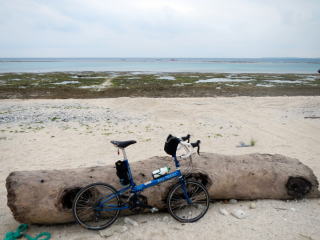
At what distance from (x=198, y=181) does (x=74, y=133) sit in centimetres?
834

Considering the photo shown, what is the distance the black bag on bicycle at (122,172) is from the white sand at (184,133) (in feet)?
3.08

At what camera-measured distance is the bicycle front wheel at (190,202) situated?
4965mm

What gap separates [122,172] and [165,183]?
1.05 metres

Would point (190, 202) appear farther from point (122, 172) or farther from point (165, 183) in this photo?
point (122, 172)

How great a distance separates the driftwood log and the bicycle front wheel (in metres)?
0.23

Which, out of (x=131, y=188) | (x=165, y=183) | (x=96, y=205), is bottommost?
(x=96, y=205)

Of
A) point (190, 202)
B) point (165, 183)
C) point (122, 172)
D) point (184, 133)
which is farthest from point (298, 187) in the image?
point (184, 133)

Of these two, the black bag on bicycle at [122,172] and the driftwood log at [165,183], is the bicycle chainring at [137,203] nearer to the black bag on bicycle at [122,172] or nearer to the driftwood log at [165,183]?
the driftwood log at [165,183]

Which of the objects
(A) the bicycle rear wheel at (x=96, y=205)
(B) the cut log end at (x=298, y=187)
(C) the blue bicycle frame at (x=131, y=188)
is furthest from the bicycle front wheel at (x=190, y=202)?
(B) the cut log end at (x=298, y=187)

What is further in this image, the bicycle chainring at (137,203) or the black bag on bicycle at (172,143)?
the bicycle chainring at (137,203)

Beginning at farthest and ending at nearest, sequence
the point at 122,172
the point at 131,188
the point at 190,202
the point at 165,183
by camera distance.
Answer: the point at 165,183, the point at 190,202, the point at 131,188, the point at 122,172

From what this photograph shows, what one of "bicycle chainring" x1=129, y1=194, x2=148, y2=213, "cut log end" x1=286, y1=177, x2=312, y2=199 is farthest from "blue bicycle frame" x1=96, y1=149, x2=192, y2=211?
"cut log end" x1=286, y1=177, x2=312, y2=199

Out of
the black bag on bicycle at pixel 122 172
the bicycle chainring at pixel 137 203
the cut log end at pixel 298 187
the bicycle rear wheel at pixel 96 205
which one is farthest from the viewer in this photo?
the cut log end at pixel 298 187

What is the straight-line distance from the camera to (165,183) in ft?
17.0
